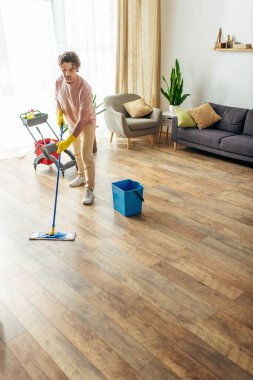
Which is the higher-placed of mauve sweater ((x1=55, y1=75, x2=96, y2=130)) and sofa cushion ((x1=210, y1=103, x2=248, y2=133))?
mauve sweater ((x1=55, y1=75, x2=96, y2=130))

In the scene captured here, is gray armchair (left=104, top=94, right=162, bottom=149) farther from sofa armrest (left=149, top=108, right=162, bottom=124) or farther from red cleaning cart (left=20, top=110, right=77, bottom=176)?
red cleaning cart (left=20, top=110, right=77, bottom=176)

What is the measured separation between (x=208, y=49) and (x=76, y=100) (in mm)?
2812

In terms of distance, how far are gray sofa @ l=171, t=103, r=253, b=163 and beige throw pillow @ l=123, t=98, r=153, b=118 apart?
0.48 meters

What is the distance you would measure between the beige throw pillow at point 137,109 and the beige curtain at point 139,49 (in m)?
0.53

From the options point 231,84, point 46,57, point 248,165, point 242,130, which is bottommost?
point 248,165

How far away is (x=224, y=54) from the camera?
15.5ft

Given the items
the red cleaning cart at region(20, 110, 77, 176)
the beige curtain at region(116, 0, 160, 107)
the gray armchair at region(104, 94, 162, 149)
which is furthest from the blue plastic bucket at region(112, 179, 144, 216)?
the beige curtain at region(116, 0, 160, 107)

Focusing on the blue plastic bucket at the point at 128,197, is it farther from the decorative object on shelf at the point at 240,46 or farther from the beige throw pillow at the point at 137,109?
the decorative object on shelf at the point at 240,46

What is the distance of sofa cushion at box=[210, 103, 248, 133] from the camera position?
4.44m

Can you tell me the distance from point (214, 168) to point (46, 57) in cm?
273

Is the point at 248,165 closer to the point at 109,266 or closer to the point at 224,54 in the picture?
the point at 224,54

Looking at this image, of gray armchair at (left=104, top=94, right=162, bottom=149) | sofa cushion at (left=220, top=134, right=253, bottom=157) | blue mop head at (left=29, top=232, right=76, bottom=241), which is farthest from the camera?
gray armchair at (left=104, top=94, right=162, bottom=149)

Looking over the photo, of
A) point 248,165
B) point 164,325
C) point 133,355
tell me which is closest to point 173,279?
point 164,325

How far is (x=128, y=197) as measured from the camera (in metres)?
2.90
